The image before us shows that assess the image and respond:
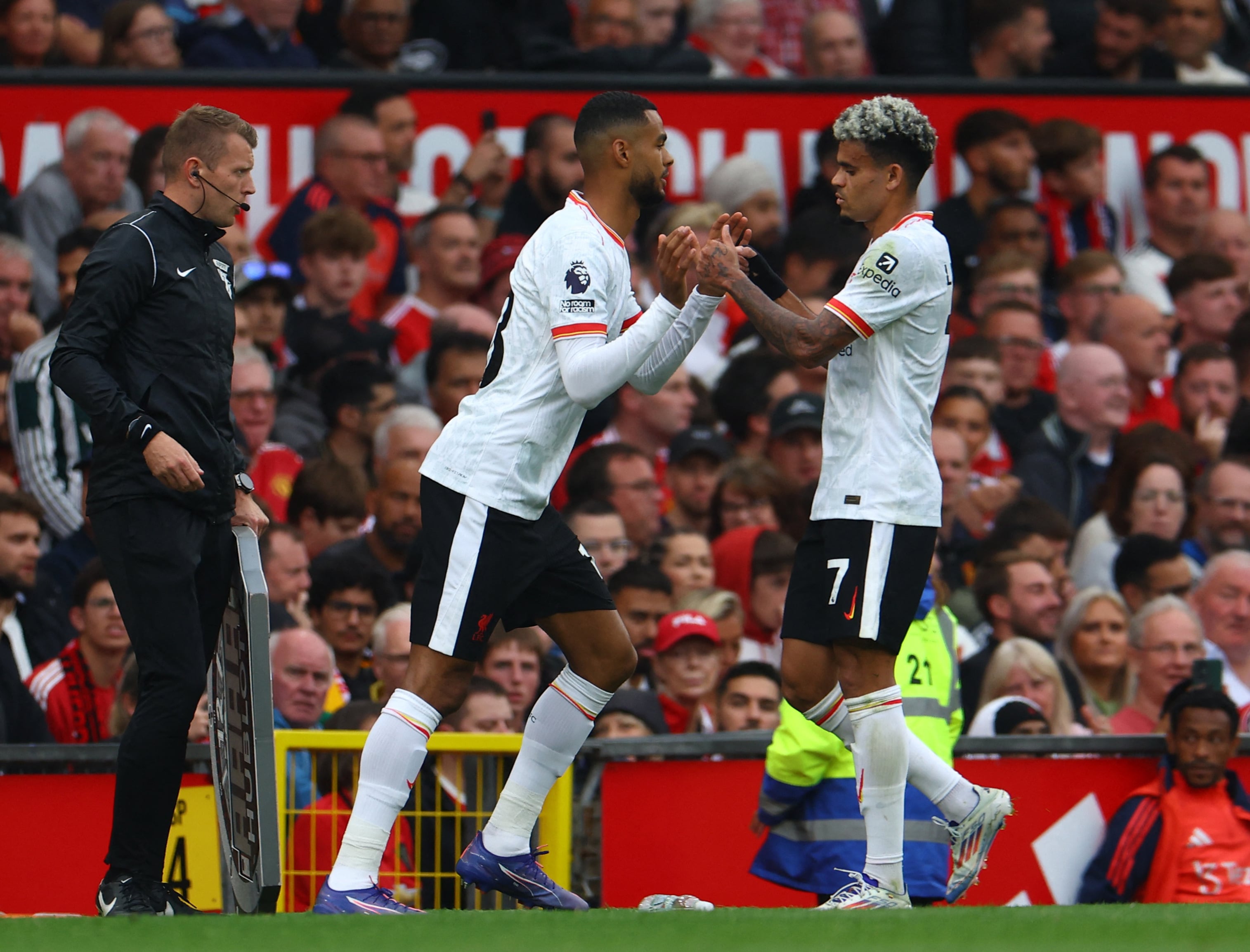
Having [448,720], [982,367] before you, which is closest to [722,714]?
[448,720]

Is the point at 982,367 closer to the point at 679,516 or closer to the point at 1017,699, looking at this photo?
the point at 679,516

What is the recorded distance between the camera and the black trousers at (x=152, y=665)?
575 cm

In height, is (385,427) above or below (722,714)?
above

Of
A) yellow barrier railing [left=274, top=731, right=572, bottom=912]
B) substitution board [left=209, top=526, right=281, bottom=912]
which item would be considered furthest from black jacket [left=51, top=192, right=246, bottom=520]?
yellow barrier railing [left=274, top=731, right=572, bottom=912]

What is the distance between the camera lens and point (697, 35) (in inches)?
505

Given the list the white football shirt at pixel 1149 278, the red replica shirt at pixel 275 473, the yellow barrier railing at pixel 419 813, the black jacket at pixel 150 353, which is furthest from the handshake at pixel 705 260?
the white football shirt at pixel 1149 278

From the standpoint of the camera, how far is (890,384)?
6.01m

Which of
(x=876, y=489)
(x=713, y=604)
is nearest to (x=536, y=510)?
(x=876, y=489)

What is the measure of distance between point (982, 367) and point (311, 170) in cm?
398

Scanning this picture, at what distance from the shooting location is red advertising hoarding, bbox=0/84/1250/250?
36.7ft

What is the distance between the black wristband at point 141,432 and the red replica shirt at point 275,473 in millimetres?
3813

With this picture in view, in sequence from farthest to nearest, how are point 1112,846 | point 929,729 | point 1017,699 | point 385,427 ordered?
point 385,427 → point 1017,699 → point 1112,846 → point 929,729

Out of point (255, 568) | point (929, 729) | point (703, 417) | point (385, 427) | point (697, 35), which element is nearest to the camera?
point (255, 568)

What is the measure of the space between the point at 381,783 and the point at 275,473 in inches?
159
